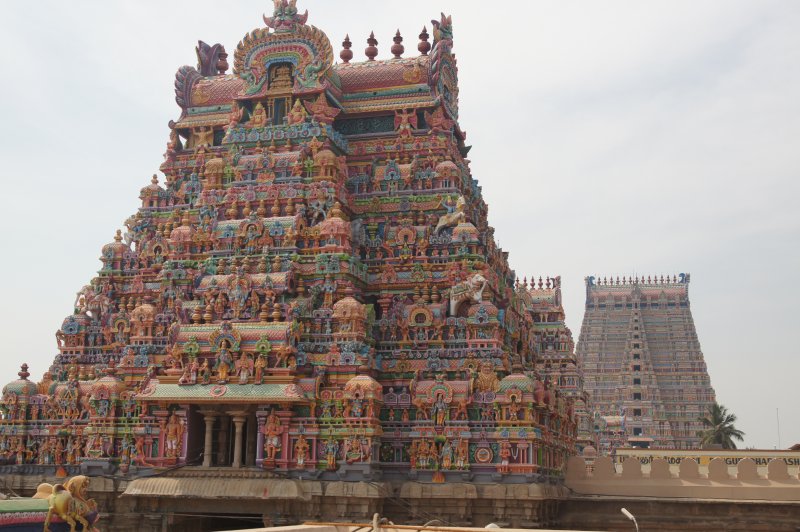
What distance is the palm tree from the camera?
86.1m

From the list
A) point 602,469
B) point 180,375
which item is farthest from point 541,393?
point 180,375

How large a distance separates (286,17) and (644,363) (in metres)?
72.5

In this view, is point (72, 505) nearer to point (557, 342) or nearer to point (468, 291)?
point (468, 291)

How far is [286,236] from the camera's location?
36.2 meters

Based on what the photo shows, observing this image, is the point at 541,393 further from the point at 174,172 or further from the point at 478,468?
the point at 174,172

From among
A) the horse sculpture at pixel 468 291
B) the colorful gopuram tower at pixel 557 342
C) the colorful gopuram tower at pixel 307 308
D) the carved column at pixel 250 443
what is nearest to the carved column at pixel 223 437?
the colorful gopuram tower at pixel 307 308

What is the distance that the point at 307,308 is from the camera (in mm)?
34562

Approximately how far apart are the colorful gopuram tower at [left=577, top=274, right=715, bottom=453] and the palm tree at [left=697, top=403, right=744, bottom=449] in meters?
6.34

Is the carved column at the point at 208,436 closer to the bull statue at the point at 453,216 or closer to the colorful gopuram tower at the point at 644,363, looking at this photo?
the bull statue at the point at 453,216

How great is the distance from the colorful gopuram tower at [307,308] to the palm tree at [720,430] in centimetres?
4943

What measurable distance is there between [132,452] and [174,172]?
578 inches

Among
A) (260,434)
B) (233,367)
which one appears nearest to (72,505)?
(260,434)

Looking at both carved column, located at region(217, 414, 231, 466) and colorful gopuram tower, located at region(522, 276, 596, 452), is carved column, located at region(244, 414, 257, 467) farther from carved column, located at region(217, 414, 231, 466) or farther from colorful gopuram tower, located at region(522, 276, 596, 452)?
colorful gopuram tower, located at region(522, 276, 596, 452)

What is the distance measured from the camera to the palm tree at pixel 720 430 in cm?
8606
